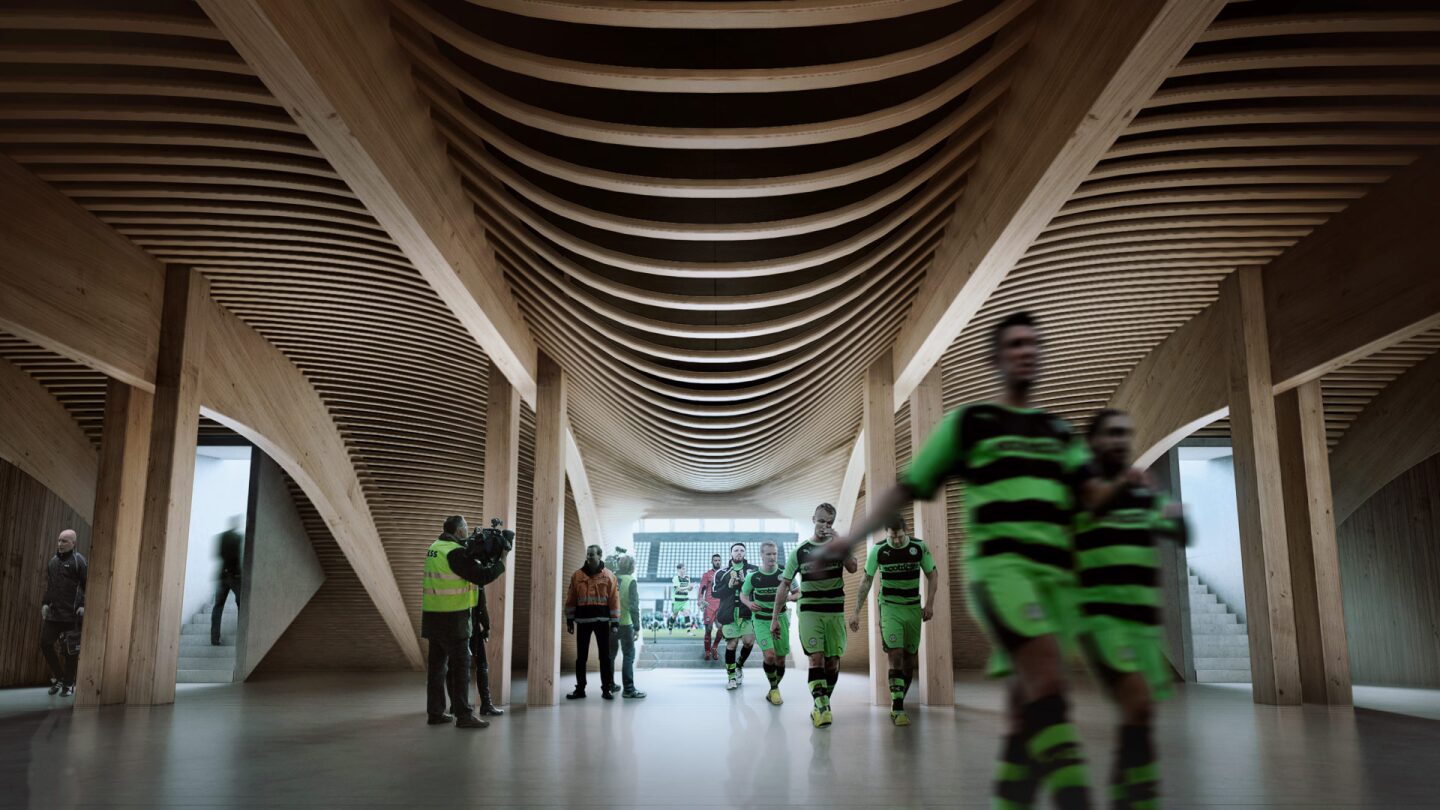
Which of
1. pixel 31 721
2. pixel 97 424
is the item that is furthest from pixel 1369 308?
pixel 97 424

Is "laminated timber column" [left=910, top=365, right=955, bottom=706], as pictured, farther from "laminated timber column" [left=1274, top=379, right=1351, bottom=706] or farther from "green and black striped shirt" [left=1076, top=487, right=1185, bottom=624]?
"green and black striped shirt" [left=1076, top=487, right=1185, bottom=624]

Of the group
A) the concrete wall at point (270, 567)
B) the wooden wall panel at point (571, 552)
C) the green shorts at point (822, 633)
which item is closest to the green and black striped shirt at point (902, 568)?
the green shorts at point (822, 633)

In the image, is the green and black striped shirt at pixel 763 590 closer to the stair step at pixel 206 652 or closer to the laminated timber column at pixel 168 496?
the laminated timber column at pixel 168 496

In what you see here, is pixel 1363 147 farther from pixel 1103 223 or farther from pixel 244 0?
pixel 244 0

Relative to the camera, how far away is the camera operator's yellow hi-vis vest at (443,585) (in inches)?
279

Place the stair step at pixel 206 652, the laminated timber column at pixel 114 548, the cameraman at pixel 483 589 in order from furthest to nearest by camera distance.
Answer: the stair step at pixel 206 652 < the laminated timber column at pixel 114 548 < the cameraman at pixel 483 589

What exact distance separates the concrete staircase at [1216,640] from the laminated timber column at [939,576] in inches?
220

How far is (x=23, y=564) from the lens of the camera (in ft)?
38.4

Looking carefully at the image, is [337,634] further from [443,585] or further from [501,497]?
[443,585]

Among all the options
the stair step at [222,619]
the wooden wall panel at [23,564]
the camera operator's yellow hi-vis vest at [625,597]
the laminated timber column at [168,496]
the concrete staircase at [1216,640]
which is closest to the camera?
the laminated timber column at [168,496]

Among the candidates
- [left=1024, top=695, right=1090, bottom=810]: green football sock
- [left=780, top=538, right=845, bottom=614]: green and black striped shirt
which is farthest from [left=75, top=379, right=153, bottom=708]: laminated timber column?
[left=1024, top=695, right=1090, bottom=810]: green football sock

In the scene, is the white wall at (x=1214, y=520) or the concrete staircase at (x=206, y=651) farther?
the white wall at (x=1214, y=520)

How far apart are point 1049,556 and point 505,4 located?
3.34 metres

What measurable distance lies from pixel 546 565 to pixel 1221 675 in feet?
29.0
